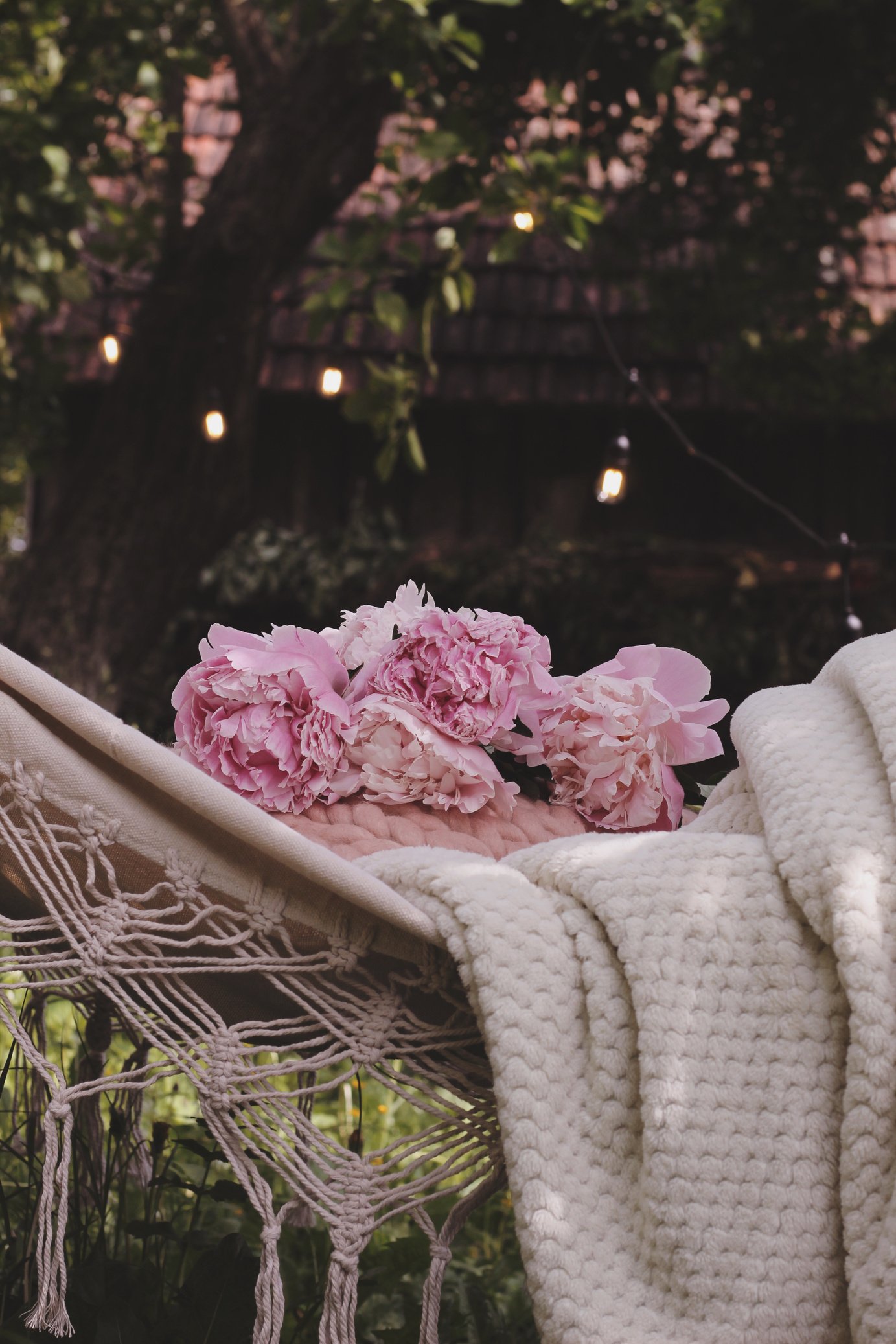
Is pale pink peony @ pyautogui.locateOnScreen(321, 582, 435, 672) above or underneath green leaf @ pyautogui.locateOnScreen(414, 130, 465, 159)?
underneath

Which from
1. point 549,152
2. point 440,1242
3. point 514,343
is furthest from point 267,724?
point 514,343

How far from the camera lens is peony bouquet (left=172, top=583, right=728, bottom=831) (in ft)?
3.77

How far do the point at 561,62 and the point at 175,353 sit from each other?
1461 mm

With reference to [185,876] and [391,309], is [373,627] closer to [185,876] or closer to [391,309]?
[185,876]

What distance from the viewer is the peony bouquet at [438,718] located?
1150 millimetres

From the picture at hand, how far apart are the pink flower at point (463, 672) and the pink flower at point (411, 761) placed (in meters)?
0.02

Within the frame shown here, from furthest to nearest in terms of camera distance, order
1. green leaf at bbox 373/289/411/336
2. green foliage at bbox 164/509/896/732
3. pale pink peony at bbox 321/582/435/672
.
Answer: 1. green foliage at bbox 164/509/896/732
2. green leaf at bbox 373/289/411/336
3. pale pink peony at bbox 321/582/435/672

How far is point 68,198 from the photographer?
2.99 m

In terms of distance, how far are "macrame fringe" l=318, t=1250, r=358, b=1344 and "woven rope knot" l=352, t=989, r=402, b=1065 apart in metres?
0.14

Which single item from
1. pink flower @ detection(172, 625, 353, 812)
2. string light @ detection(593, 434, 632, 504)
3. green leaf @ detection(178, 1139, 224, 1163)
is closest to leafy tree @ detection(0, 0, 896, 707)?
string light @ detection(593, 434, 632, 504)

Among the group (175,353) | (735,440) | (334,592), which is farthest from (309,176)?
(735,440)

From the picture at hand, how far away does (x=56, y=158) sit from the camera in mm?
2863

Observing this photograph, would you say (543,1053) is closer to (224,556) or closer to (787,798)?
(787,798)

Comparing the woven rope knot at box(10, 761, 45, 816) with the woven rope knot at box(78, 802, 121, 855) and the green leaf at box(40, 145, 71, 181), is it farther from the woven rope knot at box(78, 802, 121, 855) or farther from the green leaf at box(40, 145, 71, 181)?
the green leaf at box(40, 145, 71, 181)
